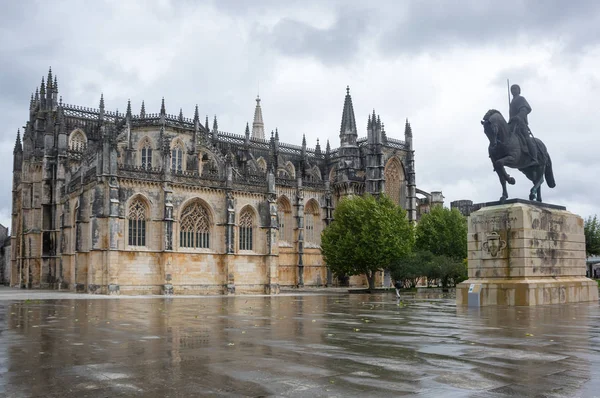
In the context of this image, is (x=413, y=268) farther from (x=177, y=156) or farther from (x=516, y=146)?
(x=516, y=146)

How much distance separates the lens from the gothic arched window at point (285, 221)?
226 feet

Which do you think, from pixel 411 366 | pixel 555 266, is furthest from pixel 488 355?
pixel 555 266

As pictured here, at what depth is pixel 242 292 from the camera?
4975 cm

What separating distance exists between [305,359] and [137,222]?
37977 millimetres

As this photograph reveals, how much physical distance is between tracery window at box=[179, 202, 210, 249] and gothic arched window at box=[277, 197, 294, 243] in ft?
65.3

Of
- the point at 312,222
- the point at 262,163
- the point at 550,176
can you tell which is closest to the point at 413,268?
the point at 312,222

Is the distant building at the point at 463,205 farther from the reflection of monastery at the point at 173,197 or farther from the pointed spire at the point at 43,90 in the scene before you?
the pointed spire at the point at 43,90

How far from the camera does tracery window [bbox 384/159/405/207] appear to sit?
264ft

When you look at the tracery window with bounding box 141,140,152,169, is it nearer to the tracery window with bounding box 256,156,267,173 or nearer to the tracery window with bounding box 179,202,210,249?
the tracery window with bounding box 179,202,210,249

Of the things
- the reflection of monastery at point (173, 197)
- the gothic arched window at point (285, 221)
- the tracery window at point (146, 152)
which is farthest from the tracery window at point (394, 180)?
the tracery window at point (146, 152)

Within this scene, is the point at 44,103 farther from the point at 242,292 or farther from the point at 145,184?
the point at 242,292

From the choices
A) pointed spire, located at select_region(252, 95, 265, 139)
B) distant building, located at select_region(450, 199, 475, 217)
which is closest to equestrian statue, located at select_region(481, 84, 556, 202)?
distant building, located at select_region(450, 199, 475, 217)

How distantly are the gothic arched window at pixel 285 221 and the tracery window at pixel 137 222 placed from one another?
2412cm

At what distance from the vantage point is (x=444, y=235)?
211 ft
